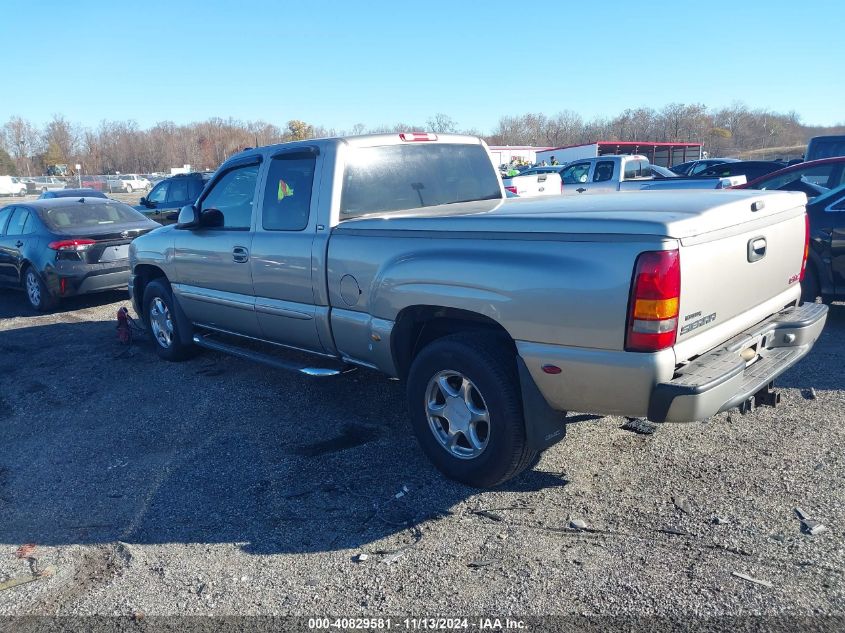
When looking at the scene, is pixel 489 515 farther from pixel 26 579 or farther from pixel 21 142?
pixel 21 142

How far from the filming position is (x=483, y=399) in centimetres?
365

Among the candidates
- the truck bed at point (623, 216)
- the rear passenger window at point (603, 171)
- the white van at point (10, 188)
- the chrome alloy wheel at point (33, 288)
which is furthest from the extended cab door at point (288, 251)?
the white van at point (10, 188)

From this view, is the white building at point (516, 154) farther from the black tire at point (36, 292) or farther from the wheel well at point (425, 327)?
the wheel well at point (425, 327)

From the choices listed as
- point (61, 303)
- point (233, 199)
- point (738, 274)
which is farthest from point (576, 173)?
point (738, 274)

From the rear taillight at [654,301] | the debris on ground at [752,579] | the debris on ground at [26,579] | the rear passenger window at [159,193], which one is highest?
the rear passenger window at [159,193]

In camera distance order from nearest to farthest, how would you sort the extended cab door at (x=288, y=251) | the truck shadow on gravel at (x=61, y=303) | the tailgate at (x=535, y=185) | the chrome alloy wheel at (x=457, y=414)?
1. the chrome alloy wheel at (x=457, y=414)
2. the extended cab door at (x=288, y=251)
3. the truck shadow on gravel at (x=61, y=303)
4. the tailgate at (x=535, y=185)

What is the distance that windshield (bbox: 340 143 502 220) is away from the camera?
15.7 ft

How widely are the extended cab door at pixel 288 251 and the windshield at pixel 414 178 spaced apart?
11.2 inches

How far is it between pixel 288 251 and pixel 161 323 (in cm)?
271

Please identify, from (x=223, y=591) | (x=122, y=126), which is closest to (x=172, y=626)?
(x=223, y=591)

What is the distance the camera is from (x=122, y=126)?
9556 centimetres

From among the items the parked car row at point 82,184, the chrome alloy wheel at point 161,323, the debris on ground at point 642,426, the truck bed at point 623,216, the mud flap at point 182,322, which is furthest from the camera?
the parked car row at point 82,184

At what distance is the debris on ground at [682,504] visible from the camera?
354cm

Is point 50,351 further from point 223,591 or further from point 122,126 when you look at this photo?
point 122,126
